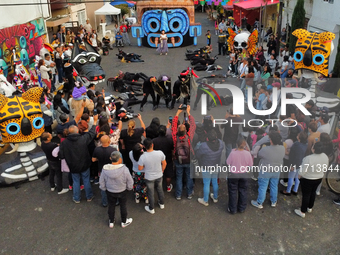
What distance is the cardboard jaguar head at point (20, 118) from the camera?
590 centimetres

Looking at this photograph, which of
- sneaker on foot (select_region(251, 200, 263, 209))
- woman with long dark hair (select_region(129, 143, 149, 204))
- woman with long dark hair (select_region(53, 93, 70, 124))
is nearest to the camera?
woman with long dark hair (select_region(129, 143, 149, 204))

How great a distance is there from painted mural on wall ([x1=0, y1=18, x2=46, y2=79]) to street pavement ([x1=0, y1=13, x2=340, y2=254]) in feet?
23.2

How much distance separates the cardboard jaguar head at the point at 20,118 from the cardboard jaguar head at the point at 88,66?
5.07 meters

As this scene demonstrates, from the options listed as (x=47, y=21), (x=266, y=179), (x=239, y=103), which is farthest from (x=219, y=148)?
(x=47, y=21)

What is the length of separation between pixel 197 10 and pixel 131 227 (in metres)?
42.9

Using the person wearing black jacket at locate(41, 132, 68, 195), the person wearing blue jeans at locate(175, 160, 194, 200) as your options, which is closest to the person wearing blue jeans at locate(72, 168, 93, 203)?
the person wearing black jacket at locate(41, 132, 68, 195)

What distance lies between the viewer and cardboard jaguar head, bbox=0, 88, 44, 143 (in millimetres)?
5902

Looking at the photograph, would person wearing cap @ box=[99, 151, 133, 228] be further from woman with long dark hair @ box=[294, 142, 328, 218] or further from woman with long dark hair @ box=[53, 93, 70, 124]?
woman with long dark hair @ box=[53, 93, 70, 124]

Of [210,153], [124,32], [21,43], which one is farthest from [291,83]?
[124,32]

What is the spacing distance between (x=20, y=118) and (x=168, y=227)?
353 centimetres

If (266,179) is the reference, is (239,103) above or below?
above

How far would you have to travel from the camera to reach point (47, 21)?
16.6 meters

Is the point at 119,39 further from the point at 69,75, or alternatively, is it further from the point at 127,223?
the point at 127,223

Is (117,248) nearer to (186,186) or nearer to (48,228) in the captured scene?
(48,228)
